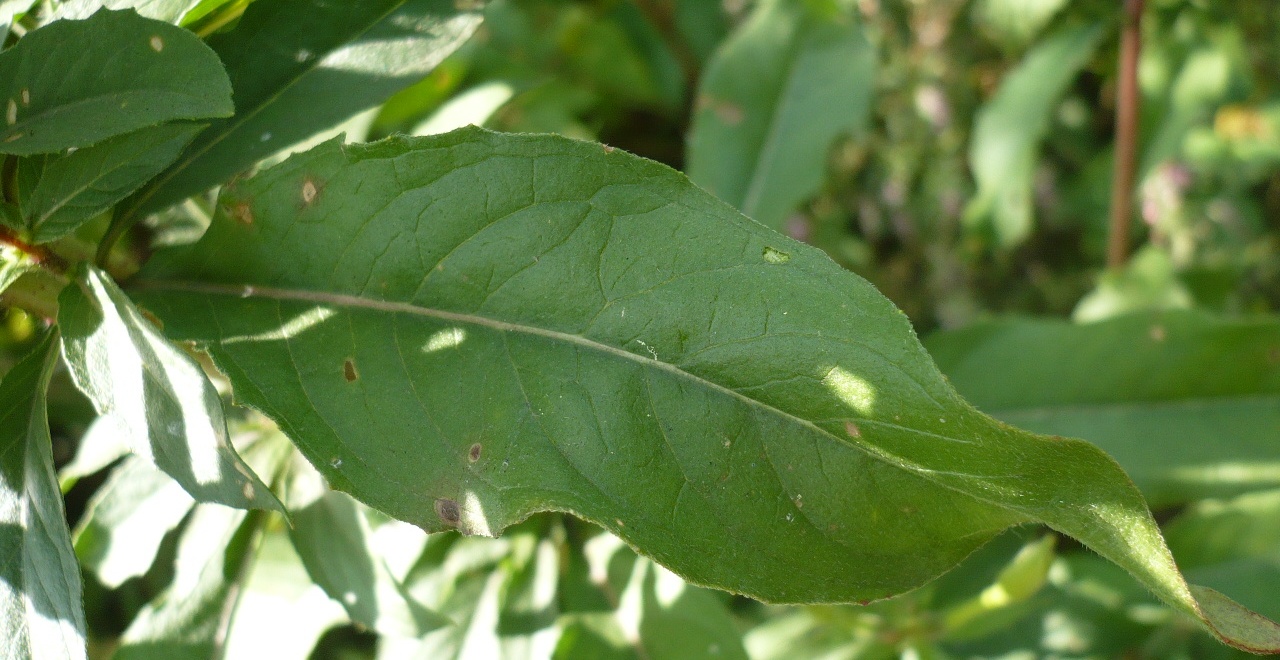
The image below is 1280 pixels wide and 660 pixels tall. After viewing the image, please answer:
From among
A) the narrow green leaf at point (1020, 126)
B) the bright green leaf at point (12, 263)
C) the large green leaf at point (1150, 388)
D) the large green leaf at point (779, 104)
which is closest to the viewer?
the bright green leaf at point (12, 263)

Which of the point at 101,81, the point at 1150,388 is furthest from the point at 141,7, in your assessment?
the point at 1150,388

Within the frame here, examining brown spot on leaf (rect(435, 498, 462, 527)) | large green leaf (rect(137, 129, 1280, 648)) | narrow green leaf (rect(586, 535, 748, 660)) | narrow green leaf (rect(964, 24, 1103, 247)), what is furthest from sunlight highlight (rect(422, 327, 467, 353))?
narrow green leaf (rect(964, 24, 1103, 247))

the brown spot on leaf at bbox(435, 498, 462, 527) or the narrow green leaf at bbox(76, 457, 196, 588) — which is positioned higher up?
the brown spot on leaf at bbox(435, 498, 462, 527)

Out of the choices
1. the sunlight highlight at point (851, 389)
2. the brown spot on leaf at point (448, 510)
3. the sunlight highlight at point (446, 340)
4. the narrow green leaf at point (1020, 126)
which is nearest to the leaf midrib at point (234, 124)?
the sunlight highlight at point (446, 340)

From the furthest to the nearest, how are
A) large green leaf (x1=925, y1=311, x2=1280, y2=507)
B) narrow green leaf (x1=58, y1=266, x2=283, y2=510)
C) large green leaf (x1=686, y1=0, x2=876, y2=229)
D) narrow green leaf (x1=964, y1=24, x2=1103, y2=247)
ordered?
1. narrow green leaf (x1=964, y1=24, x2=1103, y2=247)
2. large green leaf (x1=686, y1=0, x2=876, y2=229)
3. large green leaf (x1=925, y1=311, x2=1280, y2=507)
4. narrow green leaf (x1=58, y1=266, x2=283, y2=510)

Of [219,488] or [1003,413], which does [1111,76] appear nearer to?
[1003,413]

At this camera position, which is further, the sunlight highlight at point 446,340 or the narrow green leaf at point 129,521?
the narrow green leaf at point 129,521

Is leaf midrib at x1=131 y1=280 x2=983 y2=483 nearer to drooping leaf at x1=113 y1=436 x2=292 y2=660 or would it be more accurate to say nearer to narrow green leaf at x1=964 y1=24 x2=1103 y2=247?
drooping leaf at x1=113 y1=436 x2=292 y2=660

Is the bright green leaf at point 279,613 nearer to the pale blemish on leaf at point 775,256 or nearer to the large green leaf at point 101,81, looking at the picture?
the large green leaf at point 101,81
